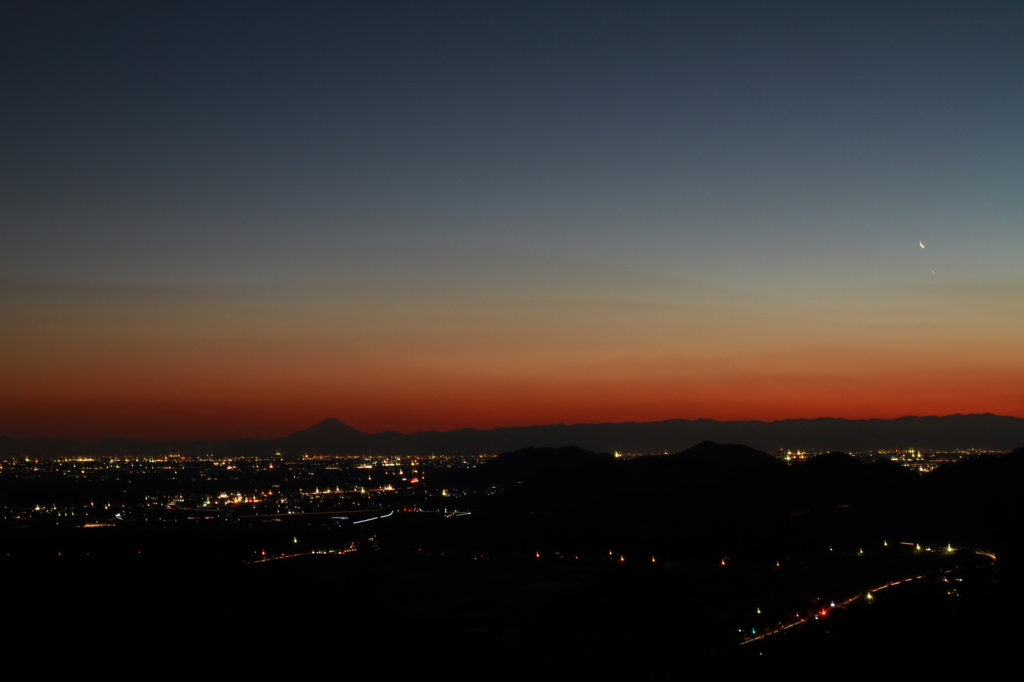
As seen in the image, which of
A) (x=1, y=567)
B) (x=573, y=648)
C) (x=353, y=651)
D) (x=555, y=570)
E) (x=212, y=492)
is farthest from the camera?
(x=212, y=492)

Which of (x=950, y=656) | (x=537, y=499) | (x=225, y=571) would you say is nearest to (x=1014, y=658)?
(x=950, y=656)

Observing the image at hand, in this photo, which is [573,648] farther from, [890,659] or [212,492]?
[212,492]

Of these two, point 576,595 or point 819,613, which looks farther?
point 819,613

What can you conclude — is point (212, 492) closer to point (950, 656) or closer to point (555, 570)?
point (555, 570)

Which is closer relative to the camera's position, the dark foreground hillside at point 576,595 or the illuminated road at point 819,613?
the dark foreground hillside at point 576,595

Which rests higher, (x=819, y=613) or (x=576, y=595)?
(x=576, y=595)

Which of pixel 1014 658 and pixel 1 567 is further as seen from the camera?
pixel 1 567

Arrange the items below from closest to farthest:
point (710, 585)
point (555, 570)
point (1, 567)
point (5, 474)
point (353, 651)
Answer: point (353, 651) → point (1, 567) → point (710, 585) → point (555, 570) → point (5, 474)

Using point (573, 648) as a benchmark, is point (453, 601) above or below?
below

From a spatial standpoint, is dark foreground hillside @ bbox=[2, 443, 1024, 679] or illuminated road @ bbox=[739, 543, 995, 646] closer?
dark foreground hillside @ bbox=[2, 443, 1024, 679]

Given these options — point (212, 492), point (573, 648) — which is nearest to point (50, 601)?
point (573, 648)
